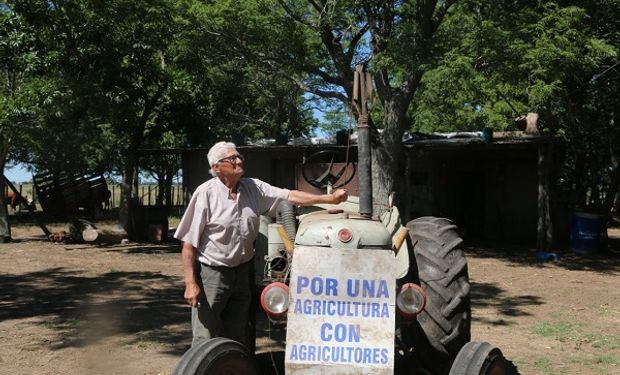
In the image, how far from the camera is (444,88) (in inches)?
474

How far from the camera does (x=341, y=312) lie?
12.7 ft

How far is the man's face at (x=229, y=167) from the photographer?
4211mm

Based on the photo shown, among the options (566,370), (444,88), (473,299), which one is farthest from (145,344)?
(444,88)

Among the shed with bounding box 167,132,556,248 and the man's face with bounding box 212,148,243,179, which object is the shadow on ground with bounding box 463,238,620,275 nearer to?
the shed with bounding box 167,132,556,248

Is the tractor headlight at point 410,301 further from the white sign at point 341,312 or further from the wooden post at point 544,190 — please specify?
the wooden post at point 544,190

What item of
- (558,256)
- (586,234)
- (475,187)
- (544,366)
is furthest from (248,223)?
(475,187)

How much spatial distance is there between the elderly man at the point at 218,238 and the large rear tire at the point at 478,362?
1.24 meters

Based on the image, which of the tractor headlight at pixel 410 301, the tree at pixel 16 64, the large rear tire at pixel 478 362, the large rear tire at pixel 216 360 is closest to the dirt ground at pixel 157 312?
the large rear tire at pixel 216 360

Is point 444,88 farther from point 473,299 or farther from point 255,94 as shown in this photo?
point 255,94

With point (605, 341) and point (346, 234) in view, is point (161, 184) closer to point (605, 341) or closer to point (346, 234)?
point (605, 341)

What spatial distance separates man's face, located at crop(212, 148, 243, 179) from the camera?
4211mm

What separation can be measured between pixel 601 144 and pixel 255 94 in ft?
43.2

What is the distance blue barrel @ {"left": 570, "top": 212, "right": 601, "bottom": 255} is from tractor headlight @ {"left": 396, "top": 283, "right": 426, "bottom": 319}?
11816 millimetres

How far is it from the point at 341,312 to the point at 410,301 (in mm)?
465
